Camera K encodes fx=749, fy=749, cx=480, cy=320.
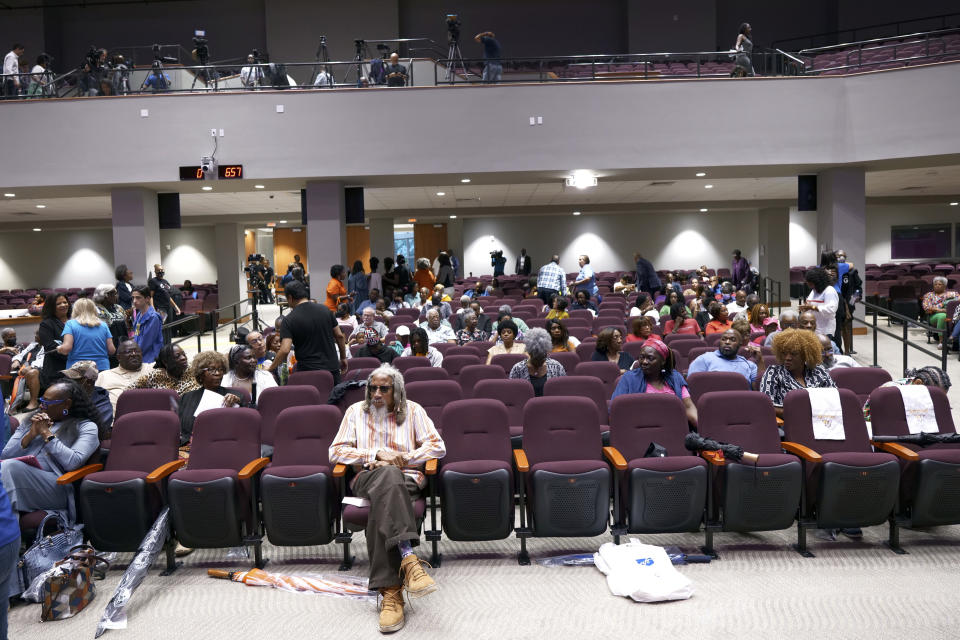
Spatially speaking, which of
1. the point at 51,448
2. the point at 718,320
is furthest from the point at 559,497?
the point at 718,320

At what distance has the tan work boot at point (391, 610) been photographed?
3.73 m

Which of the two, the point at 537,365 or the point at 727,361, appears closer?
the point at 537,365

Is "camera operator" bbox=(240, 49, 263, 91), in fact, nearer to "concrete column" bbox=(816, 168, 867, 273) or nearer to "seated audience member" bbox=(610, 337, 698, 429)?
"seated audience member" bbox=(610, 337, 698, 429)

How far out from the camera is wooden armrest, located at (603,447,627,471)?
4.50m

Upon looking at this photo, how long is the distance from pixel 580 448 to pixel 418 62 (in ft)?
34.4

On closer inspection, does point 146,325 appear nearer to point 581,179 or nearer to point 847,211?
point 581,179

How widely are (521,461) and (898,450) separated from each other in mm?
2348

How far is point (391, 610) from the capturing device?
3.81 meters

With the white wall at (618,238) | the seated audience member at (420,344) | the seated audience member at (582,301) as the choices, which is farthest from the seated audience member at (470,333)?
the white wall at (618,238)

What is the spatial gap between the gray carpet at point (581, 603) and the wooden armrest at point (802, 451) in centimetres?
59

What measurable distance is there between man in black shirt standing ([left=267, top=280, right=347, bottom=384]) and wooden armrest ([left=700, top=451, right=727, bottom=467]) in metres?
3.49

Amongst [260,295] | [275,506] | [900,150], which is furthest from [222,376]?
[260,295]

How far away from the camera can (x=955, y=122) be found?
490 inches

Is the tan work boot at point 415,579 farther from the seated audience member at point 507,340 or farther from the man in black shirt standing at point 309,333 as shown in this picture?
the seated audience member at point 507,340
